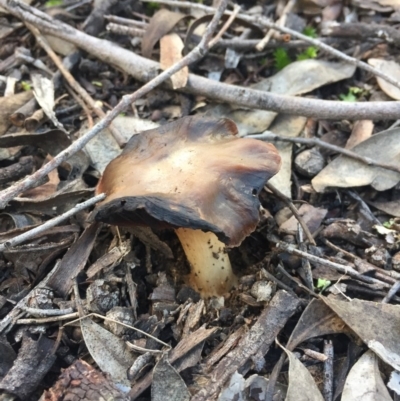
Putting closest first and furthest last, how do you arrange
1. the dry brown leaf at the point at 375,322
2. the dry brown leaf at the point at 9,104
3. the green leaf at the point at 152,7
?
the dry brown leaf at the point at 375,322
the dry brown leaf at the point at 9,104
the green leaf at the point at 152,7

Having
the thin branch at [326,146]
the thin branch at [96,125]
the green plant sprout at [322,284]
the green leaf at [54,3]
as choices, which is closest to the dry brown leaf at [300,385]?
the green plant sprout at [322,284]

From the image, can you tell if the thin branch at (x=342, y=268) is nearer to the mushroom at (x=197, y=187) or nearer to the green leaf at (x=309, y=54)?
the mushroom at (x=197, y=187)

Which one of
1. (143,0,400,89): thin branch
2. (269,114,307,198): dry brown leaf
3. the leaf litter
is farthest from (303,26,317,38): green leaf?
(269,114,307,198): dry brown leaf

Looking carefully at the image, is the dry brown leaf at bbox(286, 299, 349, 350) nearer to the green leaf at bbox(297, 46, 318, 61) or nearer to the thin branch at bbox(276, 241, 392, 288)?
the thin branch at bbox(276, 241, 392, 288)

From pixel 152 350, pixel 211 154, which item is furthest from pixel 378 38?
pixel 152 350

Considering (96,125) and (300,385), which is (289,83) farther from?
(300,385)
